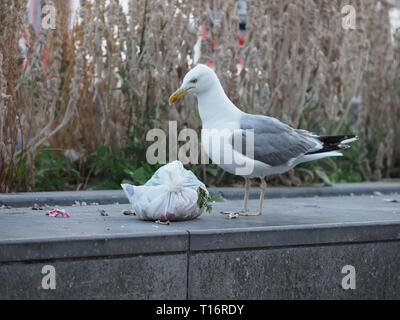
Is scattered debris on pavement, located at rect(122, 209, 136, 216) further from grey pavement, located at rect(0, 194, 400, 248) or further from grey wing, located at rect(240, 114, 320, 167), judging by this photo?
grey wing, located at rect(240, 114, 320, 167)

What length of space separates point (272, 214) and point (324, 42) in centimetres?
288

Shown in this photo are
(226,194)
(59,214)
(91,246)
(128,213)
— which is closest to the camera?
(91,246)

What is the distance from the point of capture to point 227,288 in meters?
3.06

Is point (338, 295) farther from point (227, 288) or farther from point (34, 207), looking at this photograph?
point (34, 207)

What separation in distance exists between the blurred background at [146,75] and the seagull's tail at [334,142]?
5.21 ft

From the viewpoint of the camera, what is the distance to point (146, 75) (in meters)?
5.55

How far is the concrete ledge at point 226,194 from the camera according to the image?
175 inches

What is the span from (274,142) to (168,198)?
0.79 metres

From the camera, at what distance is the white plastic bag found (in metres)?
3.54

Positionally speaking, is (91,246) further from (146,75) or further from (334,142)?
(146,75)

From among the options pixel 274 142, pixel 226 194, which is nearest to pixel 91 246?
pixel 274 142

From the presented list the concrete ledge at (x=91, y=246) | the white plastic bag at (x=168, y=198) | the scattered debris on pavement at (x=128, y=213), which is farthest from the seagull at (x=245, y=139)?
the concrete ledge at (x=91, y=246)

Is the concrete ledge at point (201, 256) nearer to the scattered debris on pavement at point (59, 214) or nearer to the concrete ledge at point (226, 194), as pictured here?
the scattered debris on pavement at point (59, 214)

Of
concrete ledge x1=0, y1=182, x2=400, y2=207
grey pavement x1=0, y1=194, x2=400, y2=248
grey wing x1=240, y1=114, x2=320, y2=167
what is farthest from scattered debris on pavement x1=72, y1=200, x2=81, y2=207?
grey wing x1=240, y1=114, x2=320, y2=167
